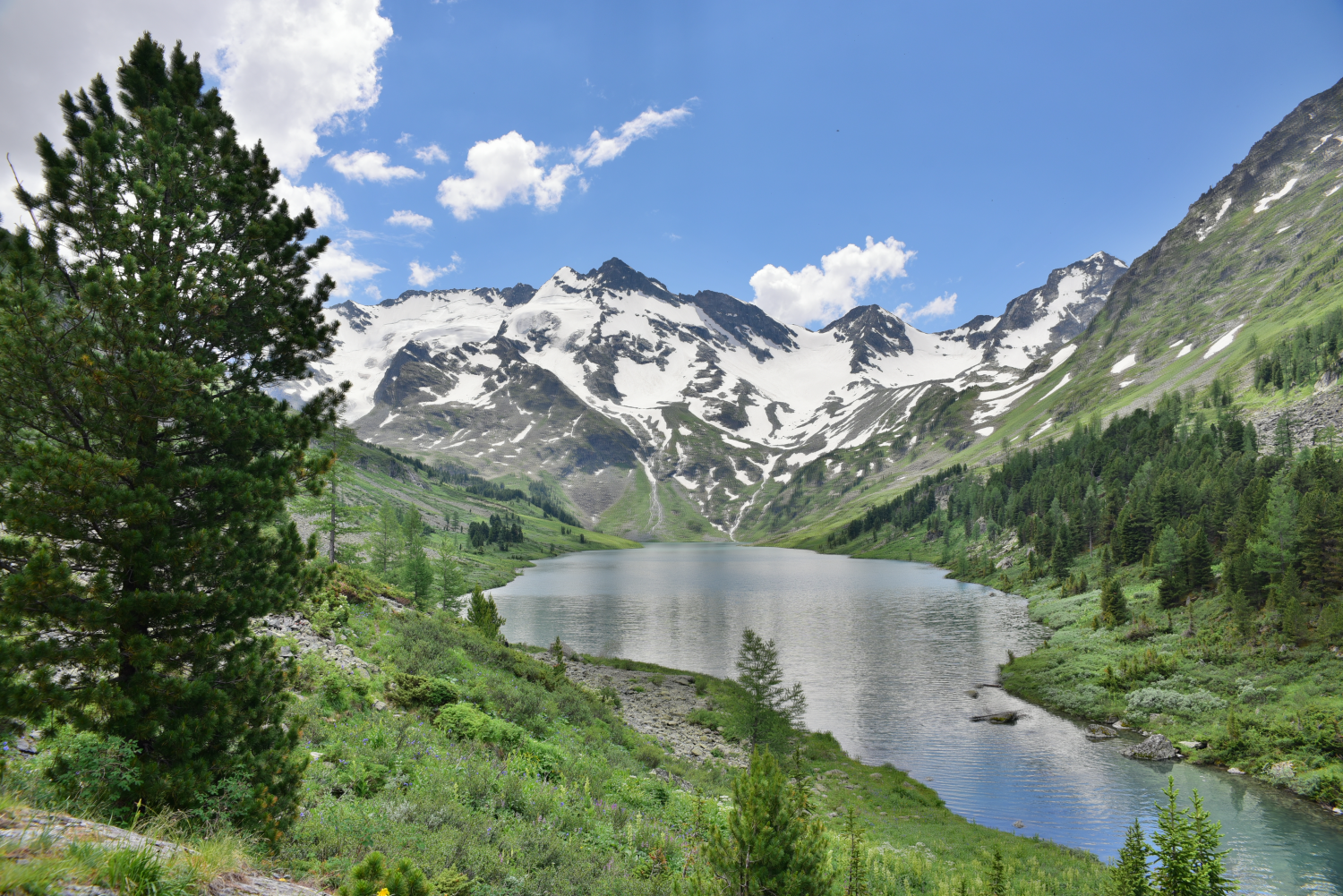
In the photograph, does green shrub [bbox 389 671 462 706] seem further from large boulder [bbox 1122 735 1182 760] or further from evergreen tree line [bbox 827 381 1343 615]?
evergreen tree line [bbox 827 381 1343 615]

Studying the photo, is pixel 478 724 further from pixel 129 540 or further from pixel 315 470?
pixel 129 540

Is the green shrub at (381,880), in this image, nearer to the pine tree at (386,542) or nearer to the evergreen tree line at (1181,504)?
the pine tree at (386,542)

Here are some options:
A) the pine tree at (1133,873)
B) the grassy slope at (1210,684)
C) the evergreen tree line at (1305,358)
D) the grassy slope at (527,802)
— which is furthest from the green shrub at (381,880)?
the evergreen tree line at (1305,358)

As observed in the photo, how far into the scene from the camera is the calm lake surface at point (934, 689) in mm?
27234

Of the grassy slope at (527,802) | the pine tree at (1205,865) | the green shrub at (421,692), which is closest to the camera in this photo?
the grassy slope at (527,802)

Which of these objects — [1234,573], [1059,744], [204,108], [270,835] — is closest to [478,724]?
[270,835]

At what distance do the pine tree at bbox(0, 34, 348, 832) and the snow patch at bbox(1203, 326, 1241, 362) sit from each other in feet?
798

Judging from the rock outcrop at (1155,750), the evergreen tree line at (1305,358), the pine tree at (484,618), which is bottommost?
the rock outcrop at (1155,750)

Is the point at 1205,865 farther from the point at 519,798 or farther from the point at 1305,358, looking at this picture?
the point at 1305,358

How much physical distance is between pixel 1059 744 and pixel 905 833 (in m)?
20.5

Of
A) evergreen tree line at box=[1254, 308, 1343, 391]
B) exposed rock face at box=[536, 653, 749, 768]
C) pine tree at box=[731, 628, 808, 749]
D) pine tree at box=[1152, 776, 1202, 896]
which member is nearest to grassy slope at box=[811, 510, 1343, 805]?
pine tree at box=[731, 628, 808, 749]

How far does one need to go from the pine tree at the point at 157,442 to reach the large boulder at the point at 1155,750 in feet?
153

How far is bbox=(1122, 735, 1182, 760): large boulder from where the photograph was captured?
3509cm

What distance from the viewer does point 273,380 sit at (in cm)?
1073
